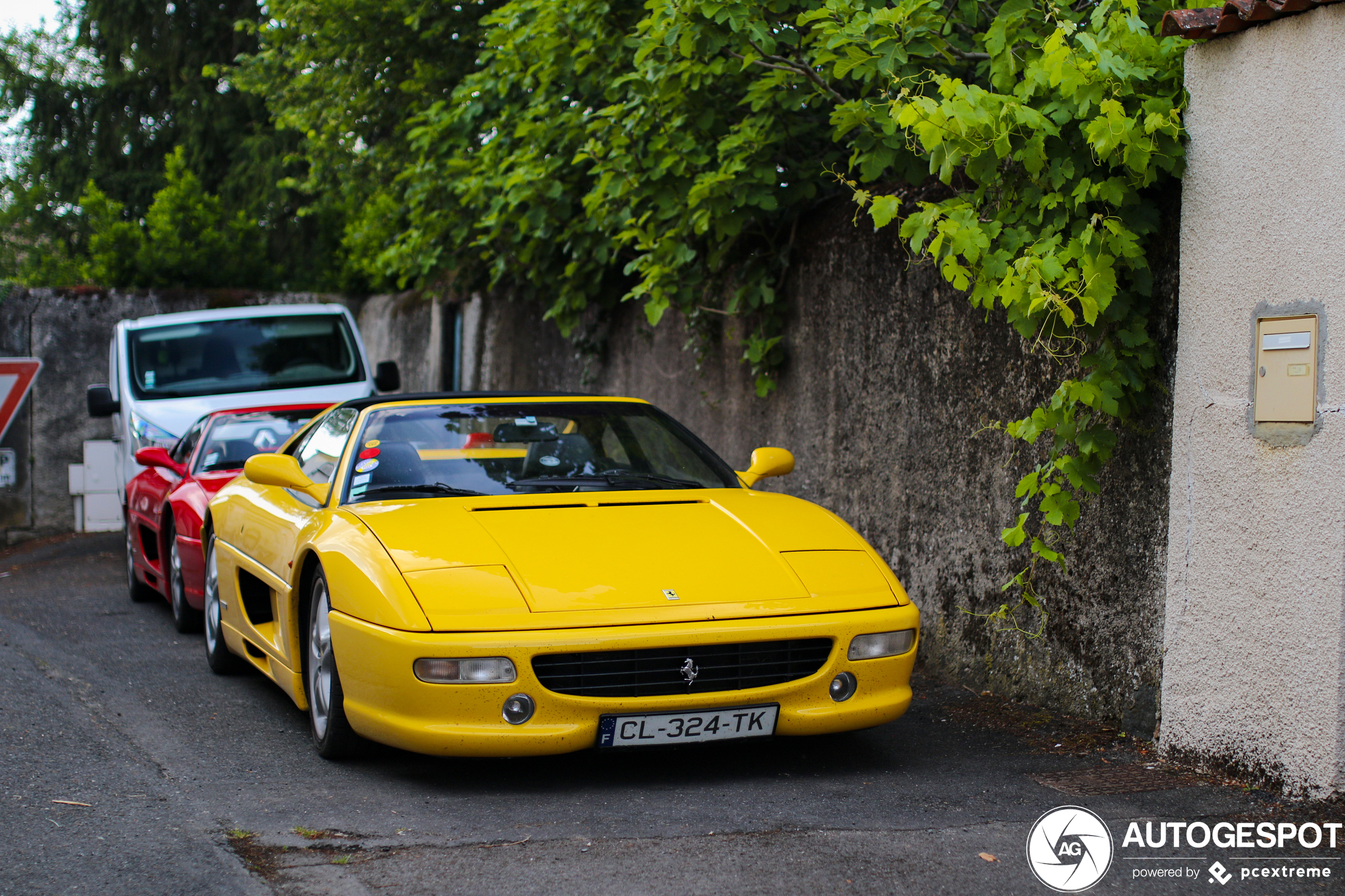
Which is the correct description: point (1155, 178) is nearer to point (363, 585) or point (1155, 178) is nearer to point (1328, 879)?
point (1328, 879)

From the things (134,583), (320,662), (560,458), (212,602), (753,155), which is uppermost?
(753,155)

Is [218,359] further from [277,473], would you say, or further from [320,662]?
[320,662]

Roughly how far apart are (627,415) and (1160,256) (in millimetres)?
2287

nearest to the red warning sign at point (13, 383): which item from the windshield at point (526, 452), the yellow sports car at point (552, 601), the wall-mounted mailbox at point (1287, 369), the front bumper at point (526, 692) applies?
the yellow sports car at point (552, 601)

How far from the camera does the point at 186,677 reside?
6363 mm

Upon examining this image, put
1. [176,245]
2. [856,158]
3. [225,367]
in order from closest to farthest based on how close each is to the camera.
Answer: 1. [856,158]
2. [225,367]
3. [176,245]

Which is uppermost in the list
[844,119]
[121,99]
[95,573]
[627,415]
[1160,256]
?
[121,99]

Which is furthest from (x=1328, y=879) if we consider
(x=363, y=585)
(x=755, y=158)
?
(x=755, y=158)

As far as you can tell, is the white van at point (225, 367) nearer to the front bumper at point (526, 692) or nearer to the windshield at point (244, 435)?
the windshield at point (244, 435)

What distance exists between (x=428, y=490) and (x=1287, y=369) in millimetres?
3033

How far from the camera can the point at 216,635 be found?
254 inches

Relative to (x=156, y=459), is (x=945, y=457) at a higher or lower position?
higher

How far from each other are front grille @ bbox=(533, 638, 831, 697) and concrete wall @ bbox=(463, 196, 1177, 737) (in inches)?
54.0

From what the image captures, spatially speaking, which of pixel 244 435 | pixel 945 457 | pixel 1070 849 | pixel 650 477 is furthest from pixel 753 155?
pixel 1070 849
